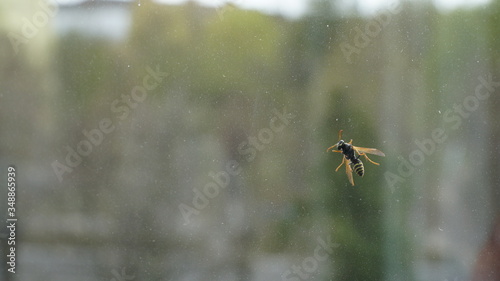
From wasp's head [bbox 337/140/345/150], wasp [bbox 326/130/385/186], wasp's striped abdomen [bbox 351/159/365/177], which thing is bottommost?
wasp's striped abdomen [bbox 351/159/365/177]

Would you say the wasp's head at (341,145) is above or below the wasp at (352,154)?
above

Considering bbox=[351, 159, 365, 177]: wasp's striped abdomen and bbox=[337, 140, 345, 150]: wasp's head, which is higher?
bbox=[337, 140, 345, 150]: wasp's head

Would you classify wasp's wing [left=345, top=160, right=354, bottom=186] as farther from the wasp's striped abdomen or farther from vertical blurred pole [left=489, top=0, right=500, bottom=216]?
vertical blurred pole [left=489, top=0, right=500, bottom=216]

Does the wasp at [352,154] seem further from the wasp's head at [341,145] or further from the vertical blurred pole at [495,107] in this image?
the vertical blurred pole at [495,107]

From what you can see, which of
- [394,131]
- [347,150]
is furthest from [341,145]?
[394,131]

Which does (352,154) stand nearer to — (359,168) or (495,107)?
(359,168)

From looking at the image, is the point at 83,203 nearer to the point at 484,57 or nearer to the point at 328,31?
the point at 328,31

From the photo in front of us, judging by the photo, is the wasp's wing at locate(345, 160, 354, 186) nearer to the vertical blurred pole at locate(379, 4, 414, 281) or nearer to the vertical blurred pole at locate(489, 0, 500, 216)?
the vertical blurred pole at locate(379, 4, 414, 281)

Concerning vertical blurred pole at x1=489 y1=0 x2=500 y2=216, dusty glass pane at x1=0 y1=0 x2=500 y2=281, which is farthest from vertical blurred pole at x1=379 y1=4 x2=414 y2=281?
vertical blurred pole at x1=489 y1=0 x2=500 y2=216

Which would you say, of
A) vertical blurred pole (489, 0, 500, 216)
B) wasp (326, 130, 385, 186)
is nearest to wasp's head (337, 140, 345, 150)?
Result: wasp (326, 130, 385, 186)

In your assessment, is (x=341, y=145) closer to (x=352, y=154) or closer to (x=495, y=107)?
(x=352, y=154)

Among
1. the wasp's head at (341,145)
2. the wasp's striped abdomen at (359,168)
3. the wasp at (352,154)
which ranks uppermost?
the wasp's head at (341,145)

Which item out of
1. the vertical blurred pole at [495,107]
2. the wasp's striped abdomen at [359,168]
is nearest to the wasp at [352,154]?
the wasp's striped abdomen at [359,168]
